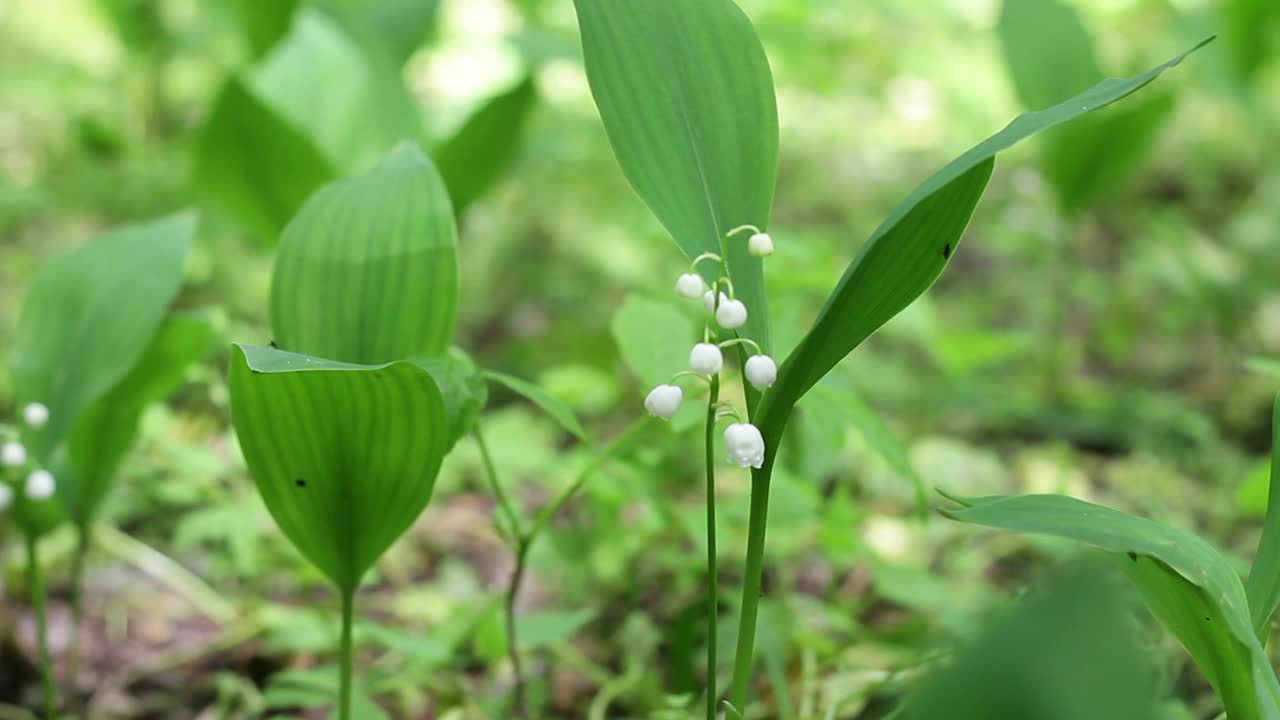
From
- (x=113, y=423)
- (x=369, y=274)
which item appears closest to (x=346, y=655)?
(x=369, y=274)

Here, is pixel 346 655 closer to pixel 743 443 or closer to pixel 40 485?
pixel 40 485

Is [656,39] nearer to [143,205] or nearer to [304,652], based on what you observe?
[304,652]

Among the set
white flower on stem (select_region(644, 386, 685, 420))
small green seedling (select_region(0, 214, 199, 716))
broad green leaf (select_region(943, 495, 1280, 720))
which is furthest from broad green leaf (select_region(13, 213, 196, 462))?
broad green leaf (select_region(943, 495, 1280, 720))

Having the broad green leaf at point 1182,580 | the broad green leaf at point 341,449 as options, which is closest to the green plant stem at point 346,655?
the broad green leaf at point 341,449

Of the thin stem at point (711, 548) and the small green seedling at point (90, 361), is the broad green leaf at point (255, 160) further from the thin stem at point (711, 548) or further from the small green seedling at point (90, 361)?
the thin stem at point (711, 548)

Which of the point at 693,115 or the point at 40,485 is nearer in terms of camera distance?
the point at 693,115

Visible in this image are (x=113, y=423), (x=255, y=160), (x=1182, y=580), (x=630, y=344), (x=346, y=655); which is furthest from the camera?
(x=255, y=160)

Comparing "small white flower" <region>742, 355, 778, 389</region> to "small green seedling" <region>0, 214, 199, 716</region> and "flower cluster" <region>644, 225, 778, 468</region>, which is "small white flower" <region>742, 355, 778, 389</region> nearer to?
"flower cluster" <region>644, 225, 778, 468</region>
